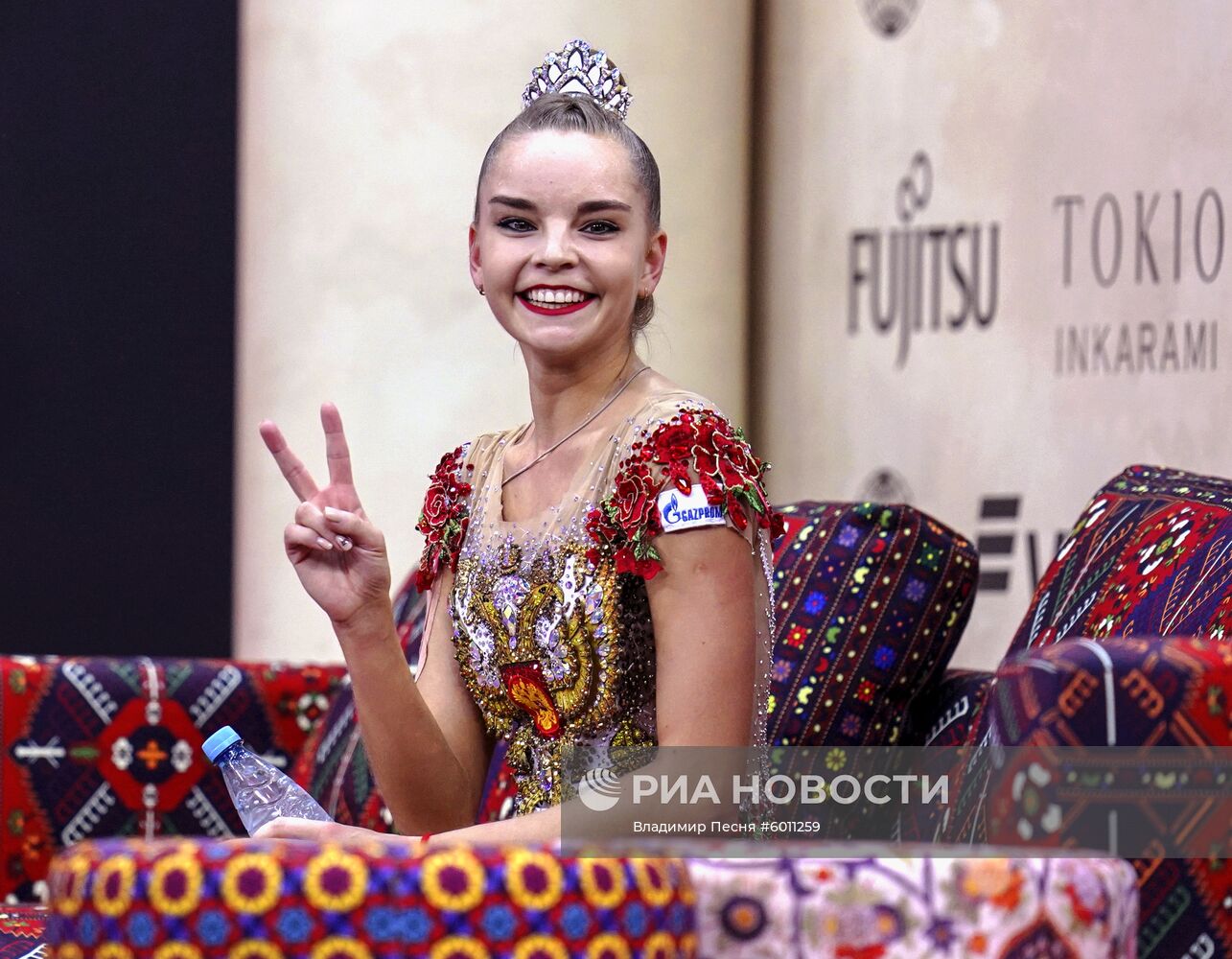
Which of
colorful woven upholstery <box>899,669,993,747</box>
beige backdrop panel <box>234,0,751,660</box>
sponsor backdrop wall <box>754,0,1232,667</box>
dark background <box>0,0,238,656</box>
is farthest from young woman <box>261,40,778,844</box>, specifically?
dark background <box>0,0,238,656</box>

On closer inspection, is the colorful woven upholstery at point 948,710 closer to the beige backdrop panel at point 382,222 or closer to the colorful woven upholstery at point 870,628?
the colorful woven upholstery at point 870,628

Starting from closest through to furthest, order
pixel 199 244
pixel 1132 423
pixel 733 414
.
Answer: pixel 1132 423
pixel 199 244
pixel 733 414

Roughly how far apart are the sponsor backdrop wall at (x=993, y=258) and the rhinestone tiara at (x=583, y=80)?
4.39ft

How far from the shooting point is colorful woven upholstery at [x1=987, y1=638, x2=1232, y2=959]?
4.10ft

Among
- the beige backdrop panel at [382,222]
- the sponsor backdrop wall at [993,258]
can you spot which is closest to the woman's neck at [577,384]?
the sponsor backdrop wall at [993,258]

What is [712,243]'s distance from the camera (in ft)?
12.0

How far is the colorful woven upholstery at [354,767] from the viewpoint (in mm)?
2270

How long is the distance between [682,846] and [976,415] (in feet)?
7.29

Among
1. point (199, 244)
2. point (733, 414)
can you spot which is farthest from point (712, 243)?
point (199, 244)

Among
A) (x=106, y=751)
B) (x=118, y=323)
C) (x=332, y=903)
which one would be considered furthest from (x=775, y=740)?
(x=118, y=323)

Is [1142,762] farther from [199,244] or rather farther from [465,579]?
[199,244]

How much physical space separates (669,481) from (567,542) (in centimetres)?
14

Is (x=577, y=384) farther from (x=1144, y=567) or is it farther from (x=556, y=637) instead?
(x=1144, y=567)

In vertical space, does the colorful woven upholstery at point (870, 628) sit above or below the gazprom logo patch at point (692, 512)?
below
